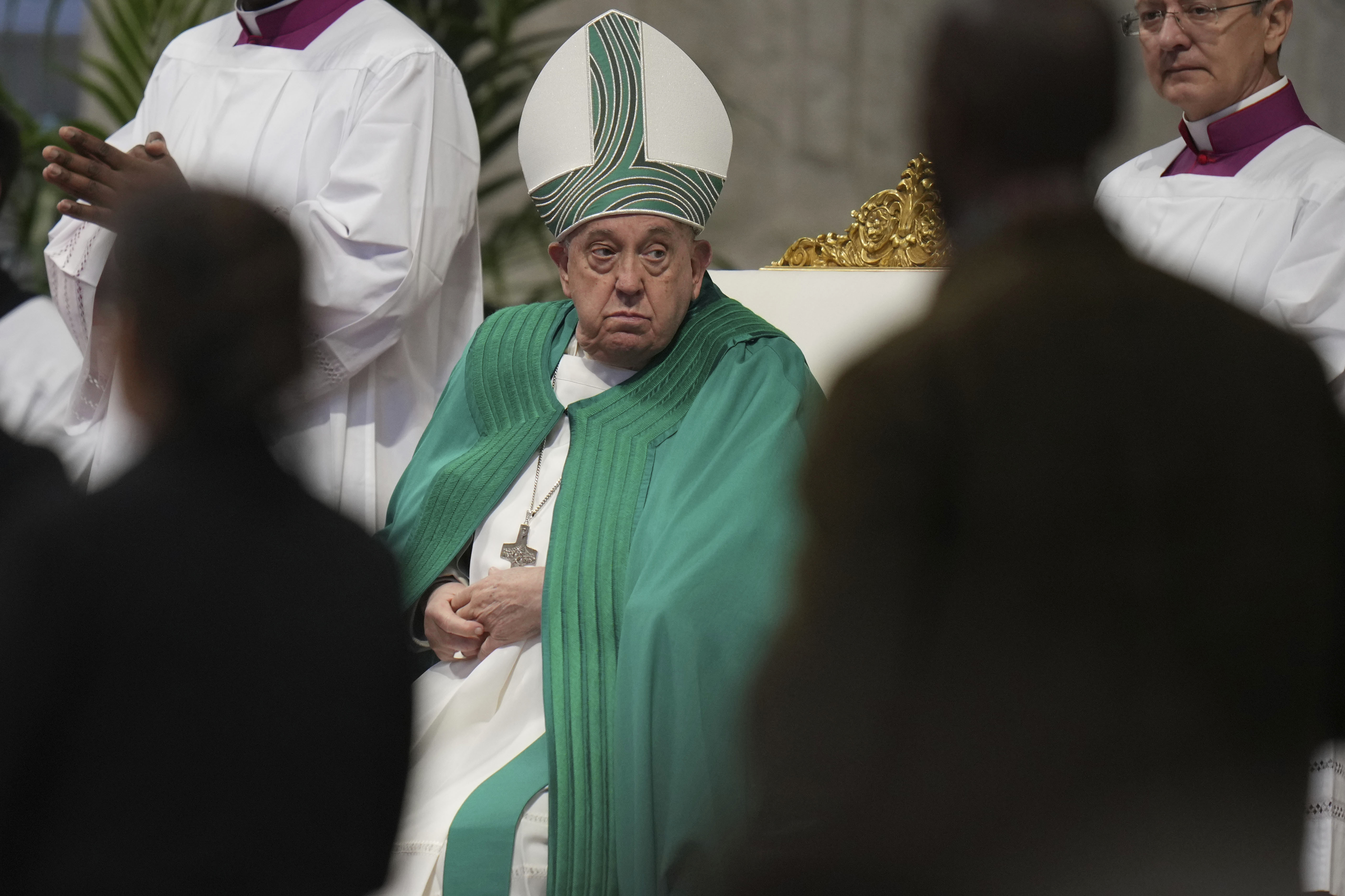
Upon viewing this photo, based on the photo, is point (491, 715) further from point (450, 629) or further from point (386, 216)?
point (386, 216)

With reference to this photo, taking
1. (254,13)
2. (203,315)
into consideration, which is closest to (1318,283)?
(203,315)

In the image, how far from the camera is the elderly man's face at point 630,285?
11.3ft

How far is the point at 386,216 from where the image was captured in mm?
3715

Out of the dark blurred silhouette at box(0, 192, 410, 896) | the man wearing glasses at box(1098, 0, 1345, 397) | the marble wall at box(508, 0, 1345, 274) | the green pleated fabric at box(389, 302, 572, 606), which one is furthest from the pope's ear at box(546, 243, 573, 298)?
the marble wall at box(508, 0, 1345, 274)

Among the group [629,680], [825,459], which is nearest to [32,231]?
[629,680]

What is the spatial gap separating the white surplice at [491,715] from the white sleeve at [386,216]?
0.43m

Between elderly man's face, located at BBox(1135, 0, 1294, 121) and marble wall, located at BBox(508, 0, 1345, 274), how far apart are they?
9.60ft

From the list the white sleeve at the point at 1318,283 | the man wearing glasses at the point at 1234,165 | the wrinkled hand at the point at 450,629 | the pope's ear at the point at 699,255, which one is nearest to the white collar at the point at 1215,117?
the man wearing glasses at the point at 1234,165

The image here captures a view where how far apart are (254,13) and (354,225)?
780mm

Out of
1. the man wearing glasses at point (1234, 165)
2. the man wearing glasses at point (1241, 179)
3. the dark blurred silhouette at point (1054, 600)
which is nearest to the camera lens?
the dark blurred silhouette at point (1054, 600)

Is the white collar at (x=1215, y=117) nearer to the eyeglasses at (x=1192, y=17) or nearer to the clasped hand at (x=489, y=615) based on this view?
the eyeglasses at (x=1192, y=17)

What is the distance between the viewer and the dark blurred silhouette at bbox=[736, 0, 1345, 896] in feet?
5.17

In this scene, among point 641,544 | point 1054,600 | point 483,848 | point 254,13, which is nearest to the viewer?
point 1054,600

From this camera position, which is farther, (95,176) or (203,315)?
(95,176)
